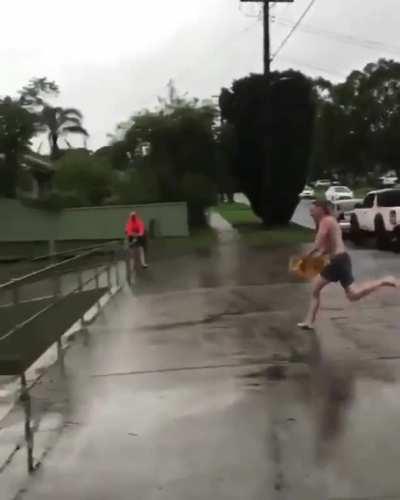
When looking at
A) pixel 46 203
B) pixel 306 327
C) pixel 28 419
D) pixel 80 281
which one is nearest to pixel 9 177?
pixel 46 203

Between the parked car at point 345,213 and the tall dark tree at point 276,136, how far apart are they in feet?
15.4

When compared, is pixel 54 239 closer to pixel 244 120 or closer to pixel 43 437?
pixel 244 120

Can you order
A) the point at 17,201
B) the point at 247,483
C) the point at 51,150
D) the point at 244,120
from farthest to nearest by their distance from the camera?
1. the point at 51,150
2. the point at 244,120
3. the point at 17,201
4. the point at 247,483

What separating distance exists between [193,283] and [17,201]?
68.1ft

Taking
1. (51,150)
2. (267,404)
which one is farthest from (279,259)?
(51,150)

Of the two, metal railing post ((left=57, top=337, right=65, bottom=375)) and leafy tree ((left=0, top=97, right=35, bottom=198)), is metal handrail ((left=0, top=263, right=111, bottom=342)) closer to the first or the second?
metal railing post ((left=57, top=337, right=65, bottom=375))

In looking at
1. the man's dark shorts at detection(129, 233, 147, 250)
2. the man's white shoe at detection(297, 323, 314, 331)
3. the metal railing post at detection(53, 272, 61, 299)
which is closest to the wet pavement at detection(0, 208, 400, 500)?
the man's white shoe at detection(297, 323, 314, 331)

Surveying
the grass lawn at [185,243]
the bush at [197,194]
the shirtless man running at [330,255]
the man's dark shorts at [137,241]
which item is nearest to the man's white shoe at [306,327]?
the shirtless man running at [330,255]

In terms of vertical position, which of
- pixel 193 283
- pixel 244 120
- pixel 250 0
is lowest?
pixel 193 283

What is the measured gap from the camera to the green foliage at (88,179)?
44.4 metres

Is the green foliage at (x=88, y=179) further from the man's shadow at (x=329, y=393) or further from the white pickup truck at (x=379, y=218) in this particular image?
the man's shadow at (x=329, y=393)

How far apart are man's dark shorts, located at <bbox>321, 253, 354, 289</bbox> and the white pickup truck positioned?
588 inches

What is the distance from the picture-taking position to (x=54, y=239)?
37656mm

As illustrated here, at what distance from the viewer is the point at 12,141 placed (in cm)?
3972
